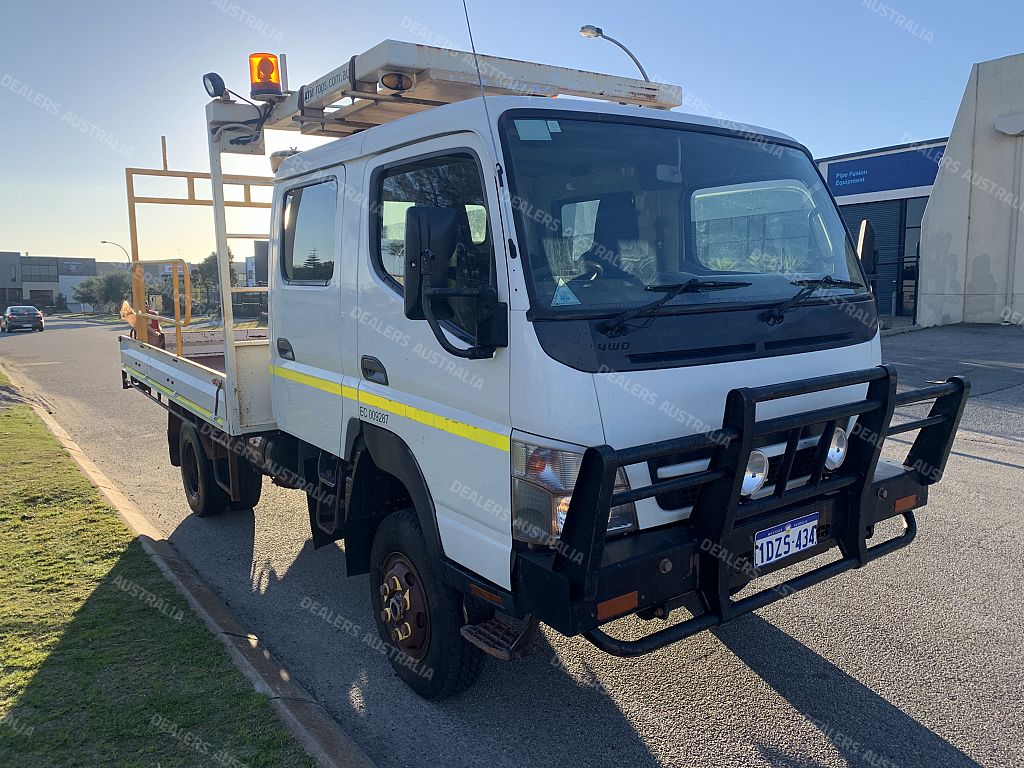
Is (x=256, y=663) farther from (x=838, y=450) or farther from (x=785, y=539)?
(x=838, y=450)

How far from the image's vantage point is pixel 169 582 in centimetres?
463

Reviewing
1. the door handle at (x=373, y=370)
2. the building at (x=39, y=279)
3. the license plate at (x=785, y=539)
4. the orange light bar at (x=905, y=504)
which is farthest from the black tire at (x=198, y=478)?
the building at (x=39, y=279)

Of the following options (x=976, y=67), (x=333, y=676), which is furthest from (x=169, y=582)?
(x=976, y=67)

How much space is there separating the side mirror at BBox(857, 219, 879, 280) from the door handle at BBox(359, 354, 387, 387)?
2.41 meters

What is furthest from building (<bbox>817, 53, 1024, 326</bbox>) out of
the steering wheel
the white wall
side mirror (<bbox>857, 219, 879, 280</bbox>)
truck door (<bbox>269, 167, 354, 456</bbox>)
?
the steering wheel

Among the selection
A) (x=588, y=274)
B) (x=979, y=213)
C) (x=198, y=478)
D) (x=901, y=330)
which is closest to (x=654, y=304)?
(x=588, y=274)

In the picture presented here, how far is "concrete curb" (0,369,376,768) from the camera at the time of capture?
10.00ft

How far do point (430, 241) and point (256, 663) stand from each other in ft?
7.83

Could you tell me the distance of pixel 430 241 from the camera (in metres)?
2.66

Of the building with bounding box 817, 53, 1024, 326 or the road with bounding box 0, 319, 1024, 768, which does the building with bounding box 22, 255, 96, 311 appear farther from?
the road with bounding box 0, 319, 1024, 768

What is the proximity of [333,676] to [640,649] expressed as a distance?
1.78m

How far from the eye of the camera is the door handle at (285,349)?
4.47m

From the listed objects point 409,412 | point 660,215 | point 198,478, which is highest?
point 660,215

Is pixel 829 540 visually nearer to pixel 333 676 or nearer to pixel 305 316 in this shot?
pixel 333 676
